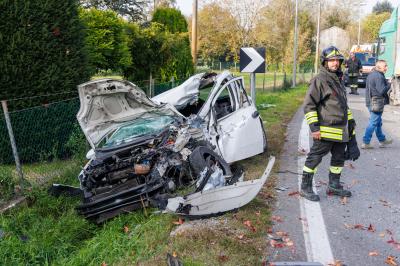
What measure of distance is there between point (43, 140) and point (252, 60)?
4608 millimetres

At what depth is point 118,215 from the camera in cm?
488

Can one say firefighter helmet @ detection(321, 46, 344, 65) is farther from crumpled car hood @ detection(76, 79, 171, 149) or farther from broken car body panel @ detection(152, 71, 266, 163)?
crumpled car hood @ detection(76, 79, 171, 149)

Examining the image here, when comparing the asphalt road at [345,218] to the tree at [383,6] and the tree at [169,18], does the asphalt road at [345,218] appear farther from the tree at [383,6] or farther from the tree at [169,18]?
the tree at [383,6]

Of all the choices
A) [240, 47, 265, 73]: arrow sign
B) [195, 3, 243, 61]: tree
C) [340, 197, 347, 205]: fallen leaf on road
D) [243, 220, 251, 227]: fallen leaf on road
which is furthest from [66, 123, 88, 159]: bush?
[195, 3, 243, 61]: tree

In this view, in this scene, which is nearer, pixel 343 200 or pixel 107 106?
pixel 343 200

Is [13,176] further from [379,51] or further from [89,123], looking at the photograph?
[379,51]

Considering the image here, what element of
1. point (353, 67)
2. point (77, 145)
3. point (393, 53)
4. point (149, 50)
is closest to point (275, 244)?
point (77, 145)

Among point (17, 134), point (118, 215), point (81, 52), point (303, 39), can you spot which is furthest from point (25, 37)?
point (303, 39)

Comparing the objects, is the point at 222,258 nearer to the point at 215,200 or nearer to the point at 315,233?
the point at 215,200

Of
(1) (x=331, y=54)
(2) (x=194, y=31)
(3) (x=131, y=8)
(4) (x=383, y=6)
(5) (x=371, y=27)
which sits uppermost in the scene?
(4) (x=383, y=6)

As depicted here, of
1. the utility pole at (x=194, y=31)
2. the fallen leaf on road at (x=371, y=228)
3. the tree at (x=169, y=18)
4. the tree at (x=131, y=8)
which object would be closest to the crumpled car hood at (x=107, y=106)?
the fallen leaf on road at (x=371, y=228)

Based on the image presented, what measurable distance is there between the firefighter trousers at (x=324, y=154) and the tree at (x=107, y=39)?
582cm

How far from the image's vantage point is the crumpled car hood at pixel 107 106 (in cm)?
550

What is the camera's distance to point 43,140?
7.06 meters
